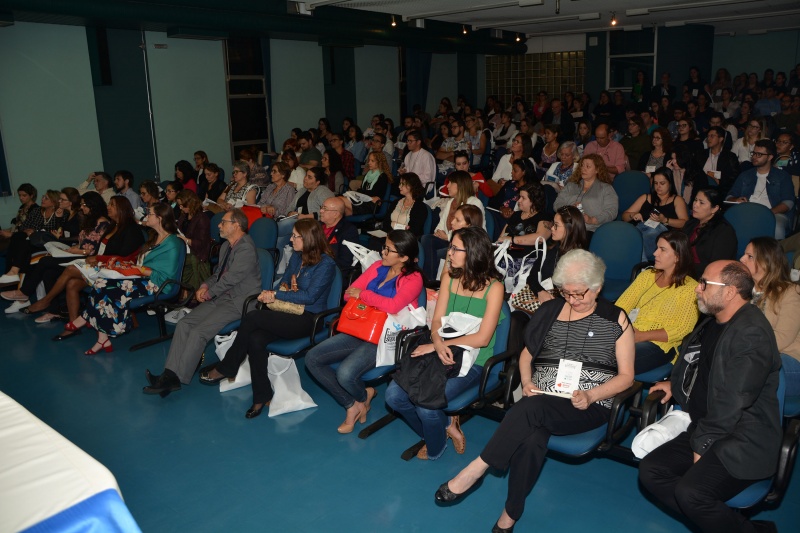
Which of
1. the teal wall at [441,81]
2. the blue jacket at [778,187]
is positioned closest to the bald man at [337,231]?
the blue jacket at [778,187]

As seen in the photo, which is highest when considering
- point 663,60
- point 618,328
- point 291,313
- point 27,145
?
point 663,60

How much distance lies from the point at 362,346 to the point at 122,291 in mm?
2529

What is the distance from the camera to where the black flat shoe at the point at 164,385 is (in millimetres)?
4684

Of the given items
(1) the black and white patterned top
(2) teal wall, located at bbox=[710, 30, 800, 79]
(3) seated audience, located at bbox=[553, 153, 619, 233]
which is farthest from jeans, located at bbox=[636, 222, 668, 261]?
(2) teal wall, located at bbox=[710, 30, 800, 79]

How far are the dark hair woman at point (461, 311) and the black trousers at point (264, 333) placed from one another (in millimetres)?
989

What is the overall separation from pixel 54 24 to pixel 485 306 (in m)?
8.49

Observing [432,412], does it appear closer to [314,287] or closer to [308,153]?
[314,287]

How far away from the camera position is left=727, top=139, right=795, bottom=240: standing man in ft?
19.7

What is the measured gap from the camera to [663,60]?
1539 cm

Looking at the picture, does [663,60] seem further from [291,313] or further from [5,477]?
[5,477]

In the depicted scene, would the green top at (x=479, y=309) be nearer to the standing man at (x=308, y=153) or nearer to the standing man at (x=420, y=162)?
the standing man at (x=420, y=162)

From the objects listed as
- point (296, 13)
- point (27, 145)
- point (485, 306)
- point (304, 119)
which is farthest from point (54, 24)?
point (485, 306)

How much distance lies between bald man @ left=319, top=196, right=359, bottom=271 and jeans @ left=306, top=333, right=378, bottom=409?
4.62 feet

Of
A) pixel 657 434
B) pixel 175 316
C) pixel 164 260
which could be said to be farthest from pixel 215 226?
pixel 657 434
